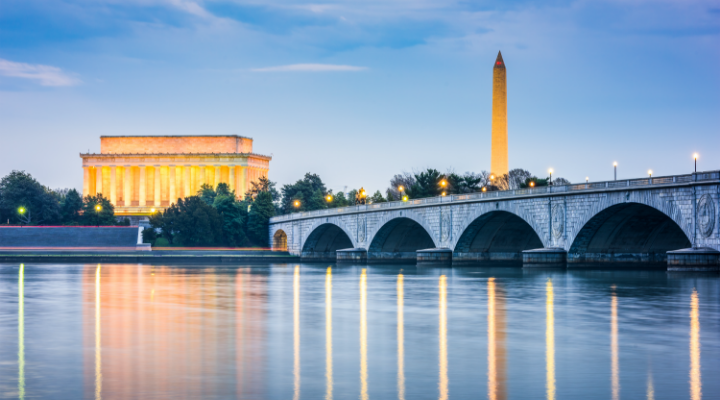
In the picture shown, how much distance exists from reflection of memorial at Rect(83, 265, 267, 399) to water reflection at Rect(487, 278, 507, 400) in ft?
12.6

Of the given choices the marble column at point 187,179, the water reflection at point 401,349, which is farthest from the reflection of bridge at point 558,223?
the marble column at point 187,179

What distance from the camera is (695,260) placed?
48.8m

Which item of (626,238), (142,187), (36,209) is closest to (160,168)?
(142,187)

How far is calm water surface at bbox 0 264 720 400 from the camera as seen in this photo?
1402 centimetres

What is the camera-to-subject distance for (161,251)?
11000 centimetres

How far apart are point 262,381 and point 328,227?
93436 millimetres

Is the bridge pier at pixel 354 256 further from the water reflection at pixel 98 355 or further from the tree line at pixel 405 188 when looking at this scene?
the water reflection at pixel 98 355

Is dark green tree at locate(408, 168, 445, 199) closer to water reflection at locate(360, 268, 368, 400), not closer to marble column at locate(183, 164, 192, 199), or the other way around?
marble column at locate(183, 164, 192, 199)

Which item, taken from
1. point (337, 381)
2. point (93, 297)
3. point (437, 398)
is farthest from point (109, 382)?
point (93, 297)

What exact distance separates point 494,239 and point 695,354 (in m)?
59.4

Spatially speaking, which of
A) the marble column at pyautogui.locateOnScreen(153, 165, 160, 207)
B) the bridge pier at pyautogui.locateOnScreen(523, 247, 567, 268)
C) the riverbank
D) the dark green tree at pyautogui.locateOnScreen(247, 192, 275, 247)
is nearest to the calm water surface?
the bridge pier at pyautogui.locateOnScreen(523, 247, 567, 268)

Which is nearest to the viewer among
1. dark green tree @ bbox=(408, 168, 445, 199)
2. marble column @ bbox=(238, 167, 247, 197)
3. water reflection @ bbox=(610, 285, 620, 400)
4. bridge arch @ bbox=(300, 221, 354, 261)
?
water reflection @ bbox=(610, 285, 620, 400)

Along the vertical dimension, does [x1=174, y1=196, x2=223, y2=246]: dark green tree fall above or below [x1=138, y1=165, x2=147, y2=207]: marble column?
below

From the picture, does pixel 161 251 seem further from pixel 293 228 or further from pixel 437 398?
pixel 437 398
